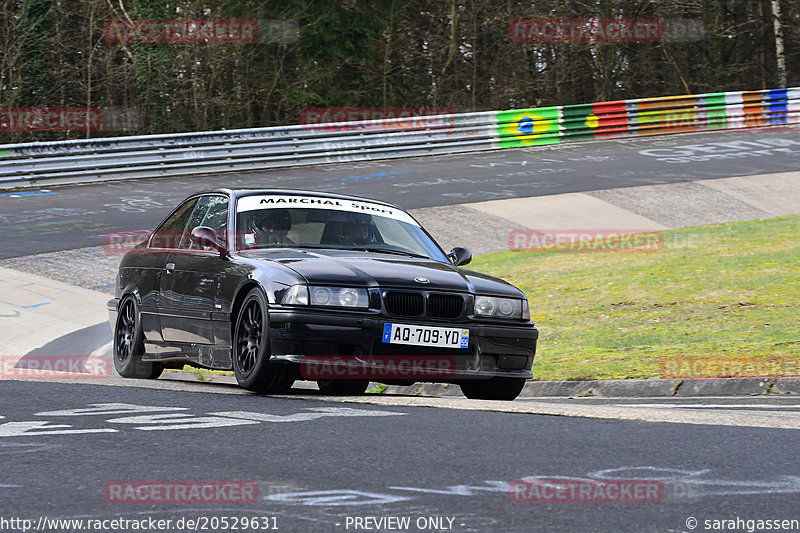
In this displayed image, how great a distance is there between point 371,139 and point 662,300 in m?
17.5

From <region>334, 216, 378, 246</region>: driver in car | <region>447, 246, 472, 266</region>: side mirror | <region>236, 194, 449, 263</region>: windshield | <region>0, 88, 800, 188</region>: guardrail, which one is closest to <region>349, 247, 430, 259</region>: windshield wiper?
<region>236, 194, 449, 263</region>: windshield

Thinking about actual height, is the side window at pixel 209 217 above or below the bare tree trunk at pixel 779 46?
below

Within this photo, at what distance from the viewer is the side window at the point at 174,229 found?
9.40 meters

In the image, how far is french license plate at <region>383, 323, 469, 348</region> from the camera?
7328mm

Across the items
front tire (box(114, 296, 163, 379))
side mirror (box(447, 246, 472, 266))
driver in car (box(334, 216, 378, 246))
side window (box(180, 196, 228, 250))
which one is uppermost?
side window (box(180, 196, 228, 250))

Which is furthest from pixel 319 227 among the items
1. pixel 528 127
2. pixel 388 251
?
pixel 528 127

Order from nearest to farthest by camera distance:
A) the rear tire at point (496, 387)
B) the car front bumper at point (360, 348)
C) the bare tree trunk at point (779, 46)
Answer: the car front bumper at point (360, 348) → the rear tire at point (496, 387) → the bare tree trunk at point (779, 46)

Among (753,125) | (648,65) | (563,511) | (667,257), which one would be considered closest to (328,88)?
(648,65)

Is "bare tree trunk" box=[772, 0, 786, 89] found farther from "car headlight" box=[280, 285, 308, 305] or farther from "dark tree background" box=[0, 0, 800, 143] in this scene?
"car headlight" box=[280, 285, 308, 305]

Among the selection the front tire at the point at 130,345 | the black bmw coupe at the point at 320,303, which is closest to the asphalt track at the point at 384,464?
the black bmw coupe at the point at 320,303

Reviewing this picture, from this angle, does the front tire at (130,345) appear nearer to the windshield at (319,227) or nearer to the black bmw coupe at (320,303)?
the black bmw coupe at (320,303)

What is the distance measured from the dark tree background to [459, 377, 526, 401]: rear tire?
27.3 meters

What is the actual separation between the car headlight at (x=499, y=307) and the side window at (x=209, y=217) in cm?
202

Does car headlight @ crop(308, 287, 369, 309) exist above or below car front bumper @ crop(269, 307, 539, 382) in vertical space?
above
